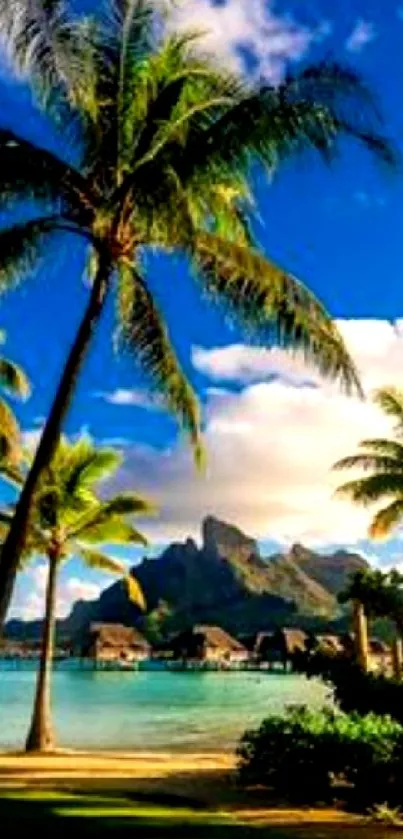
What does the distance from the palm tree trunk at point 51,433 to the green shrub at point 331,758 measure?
5041mm

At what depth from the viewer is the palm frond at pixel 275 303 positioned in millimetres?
15281

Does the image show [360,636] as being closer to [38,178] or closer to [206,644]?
[38,178]

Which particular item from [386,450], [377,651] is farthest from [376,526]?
[377,651]

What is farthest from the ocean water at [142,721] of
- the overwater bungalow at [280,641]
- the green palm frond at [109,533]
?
the overwater bungalow at [280,641]

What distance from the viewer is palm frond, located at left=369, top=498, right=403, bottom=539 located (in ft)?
109

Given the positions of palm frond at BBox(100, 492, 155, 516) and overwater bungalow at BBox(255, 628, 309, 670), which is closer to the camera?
palm frond at BBox(100, 492, 155, 516)

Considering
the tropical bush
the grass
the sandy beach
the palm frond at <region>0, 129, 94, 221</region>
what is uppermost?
the palm frond at <region>0, 129, 94, 221</region>

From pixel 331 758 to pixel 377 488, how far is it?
1596 cm

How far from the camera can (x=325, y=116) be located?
15078mm

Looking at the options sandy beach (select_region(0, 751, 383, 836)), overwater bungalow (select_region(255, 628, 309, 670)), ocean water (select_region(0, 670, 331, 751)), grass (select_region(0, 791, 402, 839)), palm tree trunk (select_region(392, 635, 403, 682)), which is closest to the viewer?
grass (select_region(0, 791, 402, 839))

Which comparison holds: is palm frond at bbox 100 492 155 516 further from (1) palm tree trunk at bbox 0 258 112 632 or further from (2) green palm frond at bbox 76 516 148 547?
(1) palm tree trunk at bbox 0 258 112 632

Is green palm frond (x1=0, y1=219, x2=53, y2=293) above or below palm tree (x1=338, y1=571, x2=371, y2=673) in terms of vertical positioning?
above

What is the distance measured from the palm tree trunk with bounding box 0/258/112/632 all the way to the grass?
2.29 m

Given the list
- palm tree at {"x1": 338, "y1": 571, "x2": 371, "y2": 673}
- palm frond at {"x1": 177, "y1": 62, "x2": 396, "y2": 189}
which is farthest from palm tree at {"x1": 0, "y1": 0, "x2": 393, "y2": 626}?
palm tree at {"x1": 338, "y1": 571, "x2": 371, "y2": 673}
